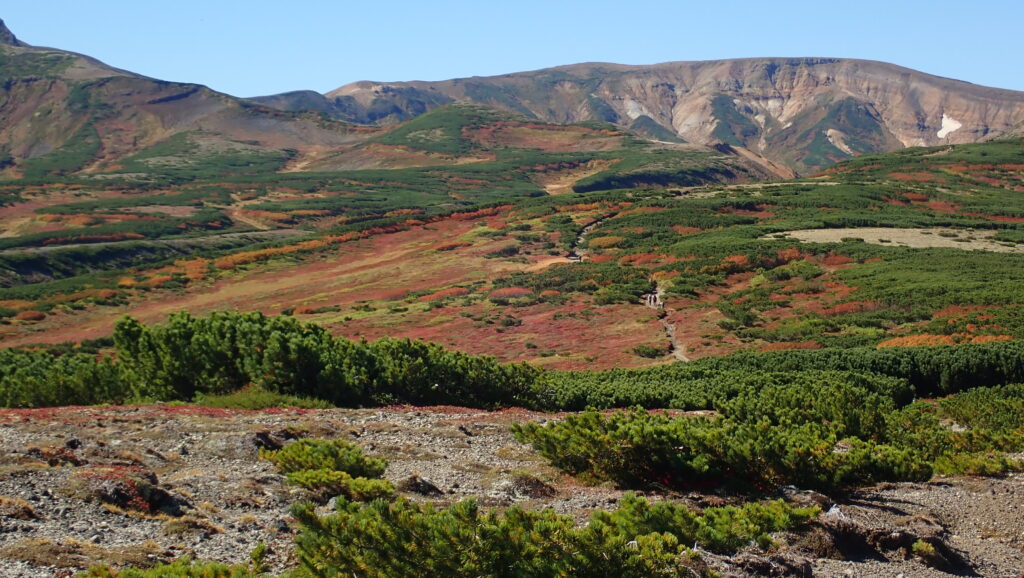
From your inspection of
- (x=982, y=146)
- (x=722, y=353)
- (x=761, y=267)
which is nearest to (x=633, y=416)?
(x=722, y=353)

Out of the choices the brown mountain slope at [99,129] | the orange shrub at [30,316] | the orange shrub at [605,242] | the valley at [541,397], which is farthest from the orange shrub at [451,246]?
the brown mountain slope at [99,129]

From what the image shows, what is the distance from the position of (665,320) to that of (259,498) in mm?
34790

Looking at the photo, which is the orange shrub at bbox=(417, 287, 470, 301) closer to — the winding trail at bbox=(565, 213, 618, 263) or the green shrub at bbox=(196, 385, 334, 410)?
the winding trail at bbox=(565, 213, 618, 263)

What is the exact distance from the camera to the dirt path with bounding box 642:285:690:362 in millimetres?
38153

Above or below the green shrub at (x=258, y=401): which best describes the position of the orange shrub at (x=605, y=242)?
below

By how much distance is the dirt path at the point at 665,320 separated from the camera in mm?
38153

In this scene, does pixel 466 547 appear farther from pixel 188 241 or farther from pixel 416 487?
pixel 188 241

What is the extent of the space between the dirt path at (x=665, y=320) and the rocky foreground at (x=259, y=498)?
21172 mm

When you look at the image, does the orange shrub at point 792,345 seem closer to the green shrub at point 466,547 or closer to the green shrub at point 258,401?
the green shrub at point 258,401

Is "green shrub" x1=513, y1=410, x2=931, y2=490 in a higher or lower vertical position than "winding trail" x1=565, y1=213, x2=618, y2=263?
higher

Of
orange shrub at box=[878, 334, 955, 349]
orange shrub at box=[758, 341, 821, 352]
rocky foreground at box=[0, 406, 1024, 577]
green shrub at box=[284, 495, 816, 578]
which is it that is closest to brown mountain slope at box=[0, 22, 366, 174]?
orange shrub at box=[758, 341, 821, 352]

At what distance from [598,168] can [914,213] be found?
269 ft

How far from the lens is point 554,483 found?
1480cm

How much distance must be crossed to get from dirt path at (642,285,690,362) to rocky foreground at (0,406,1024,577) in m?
21.2
